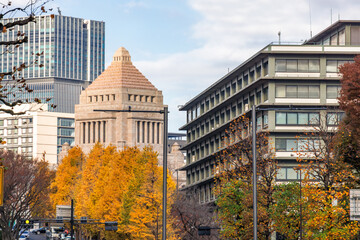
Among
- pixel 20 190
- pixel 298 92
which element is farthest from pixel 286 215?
pixel 20 190

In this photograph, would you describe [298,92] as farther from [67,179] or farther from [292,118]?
[67,179]

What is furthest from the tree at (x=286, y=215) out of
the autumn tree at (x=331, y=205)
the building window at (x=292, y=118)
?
the building window at (x=292, y=118)

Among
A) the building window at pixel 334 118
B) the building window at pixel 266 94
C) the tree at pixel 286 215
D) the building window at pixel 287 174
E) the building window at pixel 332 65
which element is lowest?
the tree at pixel 286 215

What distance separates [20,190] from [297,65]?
35.0 meters

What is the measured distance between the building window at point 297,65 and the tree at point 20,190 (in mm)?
30844

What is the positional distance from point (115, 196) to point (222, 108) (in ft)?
87.4

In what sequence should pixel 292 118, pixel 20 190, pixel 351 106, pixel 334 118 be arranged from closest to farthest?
pixel 351 106, pixel 334 118, pixel 20 190, pixel 292 118

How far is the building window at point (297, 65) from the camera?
104 meters

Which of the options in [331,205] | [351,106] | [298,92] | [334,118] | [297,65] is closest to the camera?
[351,106]

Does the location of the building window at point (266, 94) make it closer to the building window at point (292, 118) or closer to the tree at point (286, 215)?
the building window at point (292, 118)

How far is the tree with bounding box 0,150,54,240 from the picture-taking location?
9681 cm

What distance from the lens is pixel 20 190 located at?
10175 centimetres

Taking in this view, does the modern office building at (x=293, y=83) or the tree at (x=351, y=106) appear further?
the modern office building at (x=293, y=83)

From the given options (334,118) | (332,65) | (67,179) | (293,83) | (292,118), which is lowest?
(67,179)
